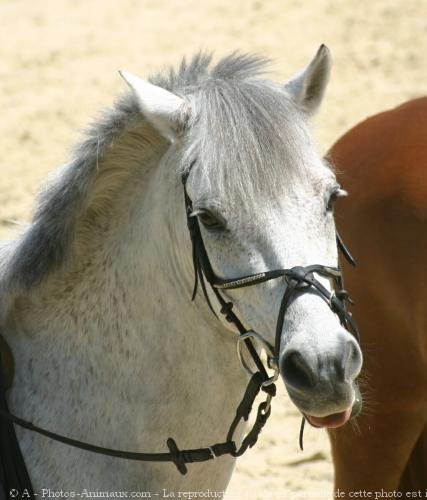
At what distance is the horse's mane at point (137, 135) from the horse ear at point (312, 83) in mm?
62

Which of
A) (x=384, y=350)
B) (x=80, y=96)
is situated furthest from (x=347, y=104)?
(x=384, y=350)

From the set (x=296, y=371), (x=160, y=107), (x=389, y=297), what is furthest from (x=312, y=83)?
(x=389, y=297)

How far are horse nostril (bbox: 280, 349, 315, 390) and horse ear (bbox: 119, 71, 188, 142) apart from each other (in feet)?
2.35

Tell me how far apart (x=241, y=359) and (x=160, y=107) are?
29.4 inches

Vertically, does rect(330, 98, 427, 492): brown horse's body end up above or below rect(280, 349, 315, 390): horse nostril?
below

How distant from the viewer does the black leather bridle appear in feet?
8.73

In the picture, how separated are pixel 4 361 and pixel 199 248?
2.44 feet

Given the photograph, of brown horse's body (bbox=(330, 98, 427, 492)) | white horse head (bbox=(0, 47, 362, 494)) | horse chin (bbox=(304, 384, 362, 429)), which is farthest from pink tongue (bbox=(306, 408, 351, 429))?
brown horse's body (bbox=(330, 98, 427, 492))

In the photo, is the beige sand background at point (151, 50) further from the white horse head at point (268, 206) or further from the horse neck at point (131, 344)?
the white horse head at point (268, 206)

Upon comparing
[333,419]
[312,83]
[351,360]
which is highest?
[312,83]

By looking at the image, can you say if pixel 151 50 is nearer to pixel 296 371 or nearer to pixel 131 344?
pixel 131 344

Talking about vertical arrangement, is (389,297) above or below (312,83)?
below

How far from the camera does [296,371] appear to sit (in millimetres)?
2609

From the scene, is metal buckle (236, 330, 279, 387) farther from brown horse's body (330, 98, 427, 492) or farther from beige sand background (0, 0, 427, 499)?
beige sand background (0, 0, 427, 499)
